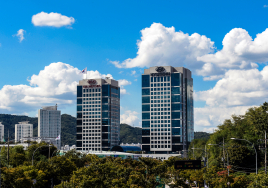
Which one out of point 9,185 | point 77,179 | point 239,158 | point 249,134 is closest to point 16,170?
point 9,185

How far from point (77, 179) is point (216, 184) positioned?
1209 inches

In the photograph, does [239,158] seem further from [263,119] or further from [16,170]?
[16,170]

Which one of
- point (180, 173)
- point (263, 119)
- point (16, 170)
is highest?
point (263, 119)

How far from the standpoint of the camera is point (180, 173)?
9444 cm

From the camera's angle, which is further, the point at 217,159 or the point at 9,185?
the point at 217,159

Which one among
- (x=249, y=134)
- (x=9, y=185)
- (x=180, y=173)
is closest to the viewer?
(x=9, y=185)

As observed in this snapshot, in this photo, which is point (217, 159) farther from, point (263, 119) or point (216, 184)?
point (216, 184)

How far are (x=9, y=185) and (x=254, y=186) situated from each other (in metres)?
40.3

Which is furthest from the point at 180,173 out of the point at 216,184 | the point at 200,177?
the point at 216,184

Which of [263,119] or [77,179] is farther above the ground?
[263,119]

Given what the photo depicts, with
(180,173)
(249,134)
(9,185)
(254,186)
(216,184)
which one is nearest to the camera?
(254,186)

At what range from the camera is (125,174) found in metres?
66.7

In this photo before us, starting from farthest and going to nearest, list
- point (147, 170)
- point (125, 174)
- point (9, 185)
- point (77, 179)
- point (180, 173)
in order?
point (180, 173), point (147, 170), point (125, 174), point (9, 185), point (77, 179)

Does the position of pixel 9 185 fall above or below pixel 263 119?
below
